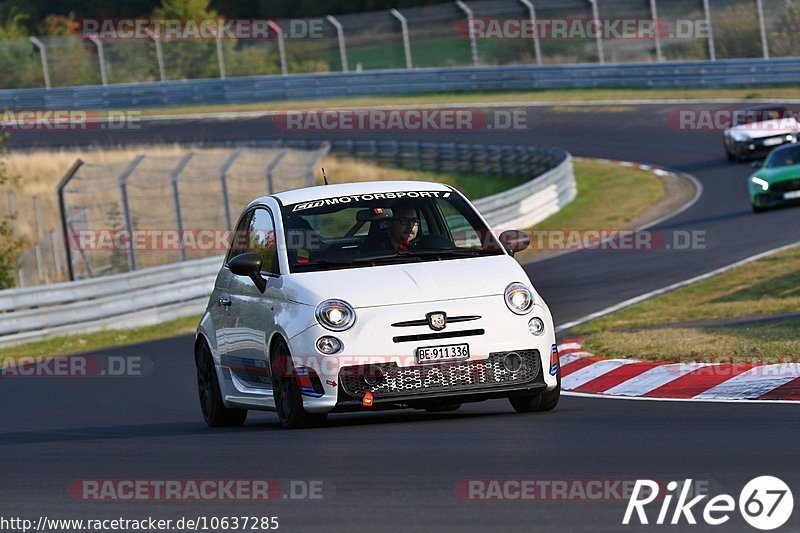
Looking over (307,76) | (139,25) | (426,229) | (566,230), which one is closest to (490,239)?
(426,229)

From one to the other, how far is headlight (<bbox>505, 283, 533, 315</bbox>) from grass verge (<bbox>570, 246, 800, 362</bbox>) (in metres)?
2.98

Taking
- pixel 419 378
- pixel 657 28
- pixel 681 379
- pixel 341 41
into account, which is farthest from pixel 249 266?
pixel 341 41

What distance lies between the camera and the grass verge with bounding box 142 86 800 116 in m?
43.2

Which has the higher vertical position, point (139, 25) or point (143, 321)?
point (139, 25)

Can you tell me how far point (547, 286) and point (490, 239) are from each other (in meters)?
12.0

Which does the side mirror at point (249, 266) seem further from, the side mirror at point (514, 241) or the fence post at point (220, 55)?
the fence post at point (220, 55)

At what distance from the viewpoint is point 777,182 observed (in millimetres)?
26859

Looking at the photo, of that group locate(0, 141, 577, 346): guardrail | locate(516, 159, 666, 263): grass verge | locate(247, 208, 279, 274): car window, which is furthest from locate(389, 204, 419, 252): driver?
locate(516, 159, 666, 263): grass verge

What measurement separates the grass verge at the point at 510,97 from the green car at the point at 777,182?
15.4m

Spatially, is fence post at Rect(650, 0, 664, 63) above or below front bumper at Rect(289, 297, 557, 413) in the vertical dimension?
above

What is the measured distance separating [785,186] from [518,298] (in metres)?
18.8

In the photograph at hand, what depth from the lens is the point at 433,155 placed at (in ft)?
130

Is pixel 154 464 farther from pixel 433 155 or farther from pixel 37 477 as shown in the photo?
pixel 433 155

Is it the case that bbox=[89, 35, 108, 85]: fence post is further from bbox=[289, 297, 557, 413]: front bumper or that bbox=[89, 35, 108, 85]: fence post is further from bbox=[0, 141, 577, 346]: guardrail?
bbox=[289, 297, 557, 413]: front bumper
